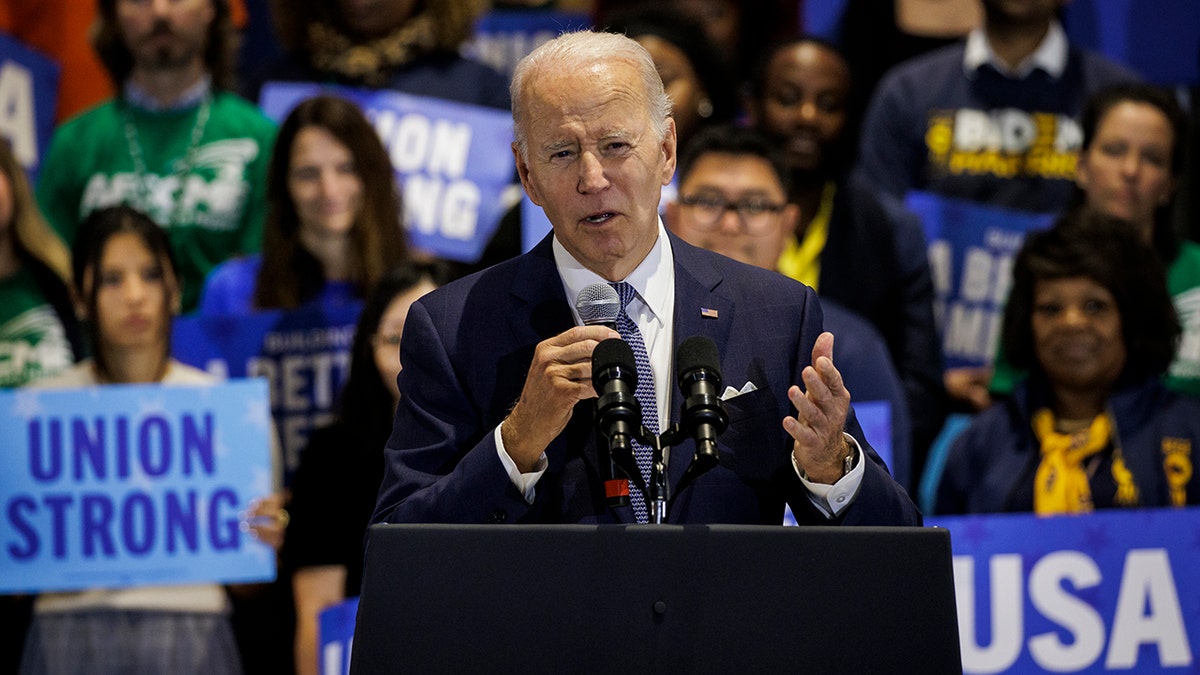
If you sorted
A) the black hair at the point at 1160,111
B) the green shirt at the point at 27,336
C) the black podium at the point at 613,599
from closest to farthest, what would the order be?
the black podium at the point at 613,599, the green shirt at the point at 27,336, the black hair at the point at 1160,111

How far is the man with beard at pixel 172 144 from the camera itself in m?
5.48

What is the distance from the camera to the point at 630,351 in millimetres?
2070

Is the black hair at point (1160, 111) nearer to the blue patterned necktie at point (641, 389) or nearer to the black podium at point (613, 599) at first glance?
the blue patterned necktie at point (641, 389)

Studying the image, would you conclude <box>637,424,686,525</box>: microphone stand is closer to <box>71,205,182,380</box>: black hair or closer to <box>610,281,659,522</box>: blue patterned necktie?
<box>610,281,659,522</box>: blue patterned necktie

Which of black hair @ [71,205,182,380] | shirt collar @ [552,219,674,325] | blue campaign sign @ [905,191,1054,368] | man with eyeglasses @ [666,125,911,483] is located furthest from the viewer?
blue campaign sign @ [905,191,1054,368]

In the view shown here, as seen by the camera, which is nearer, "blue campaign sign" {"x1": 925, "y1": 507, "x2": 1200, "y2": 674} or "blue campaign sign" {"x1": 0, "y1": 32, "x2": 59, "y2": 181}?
"blue campaign sign" {"x1": 925, "y1": 507, "x2": 1200, "y2": 674}

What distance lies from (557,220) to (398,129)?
10.6 feet

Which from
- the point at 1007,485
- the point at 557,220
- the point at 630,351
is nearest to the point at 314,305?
the point at 1007,485

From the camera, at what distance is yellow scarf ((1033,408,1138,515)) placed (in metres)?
4.31

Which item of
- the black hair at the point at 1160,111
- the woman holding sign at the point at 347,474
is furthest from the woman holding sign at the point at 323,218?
the black hair at the point at 1160,111

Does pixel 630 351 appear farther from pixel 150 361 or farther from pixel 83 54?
pixel 83 54

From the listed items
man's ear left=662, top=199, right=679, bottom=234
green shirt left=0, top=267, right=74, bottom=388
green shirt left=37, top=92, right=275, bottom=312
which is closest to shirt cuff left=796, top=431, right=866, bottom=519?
man's ear left=662, top=199, right=679, bottom=234

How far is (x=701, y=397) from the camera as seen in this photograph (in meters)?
2.06

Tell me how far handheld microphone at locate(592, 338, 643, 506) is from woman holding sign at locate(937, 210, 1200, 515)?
2552 mm
